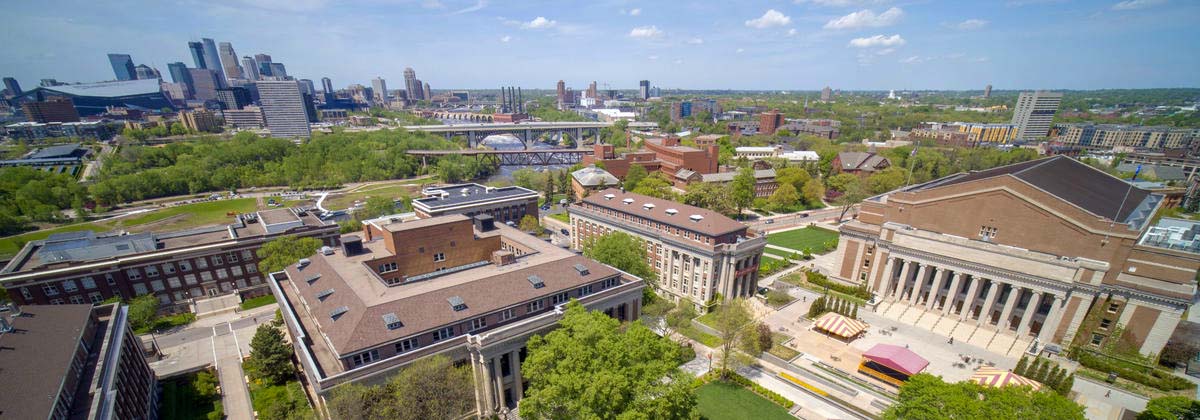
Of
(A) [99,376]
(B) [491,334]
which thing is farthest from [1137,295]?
(A) [99,376]

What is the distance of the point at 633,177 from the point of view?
145 meters

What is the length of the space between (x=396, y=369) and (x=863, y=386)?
165ft

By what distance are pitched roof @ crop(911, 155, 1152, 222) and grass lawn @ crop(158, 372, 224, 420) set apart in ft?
333

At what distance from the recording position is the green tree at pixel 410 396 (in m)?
33.9

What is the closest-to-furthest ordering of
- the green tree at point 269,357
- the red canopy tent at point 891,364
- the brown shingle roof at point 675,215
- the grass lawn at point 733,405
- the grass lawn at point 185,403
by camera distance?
the grass lawn at point 733,405, the grass lawn at point 185,403, the green tree at point 269,357, the red canopy tent at point 891,364, the brown shingle roof at point 675,215

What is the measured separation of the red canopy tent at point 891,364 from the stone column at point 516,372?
40.7 m

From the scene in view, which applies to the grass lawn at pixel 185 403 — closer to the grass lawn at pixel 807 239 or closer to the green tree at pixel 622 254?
the green tree at pixel 622 254

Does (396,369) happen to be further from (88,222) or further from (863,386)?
(88,222)

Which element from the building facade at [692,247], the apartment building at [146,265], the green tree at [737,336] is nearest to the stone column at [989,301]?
the building facade at [692,247]

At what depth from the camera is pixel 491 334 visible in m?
41.3

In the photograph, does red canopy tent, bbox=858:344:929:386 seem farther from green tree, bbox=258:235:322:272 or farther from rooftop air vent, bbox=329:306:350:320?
green tree, bbox=258:235:322:272

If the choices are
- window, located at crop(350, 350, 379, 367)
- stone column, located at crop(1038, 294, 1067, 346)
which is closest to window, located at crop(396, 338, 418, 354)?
window, located at crop(350, 350, 379, 367)

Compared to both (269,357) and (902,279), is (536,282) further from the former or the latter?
(902,279)

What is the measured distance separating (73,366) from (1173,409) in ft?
304
